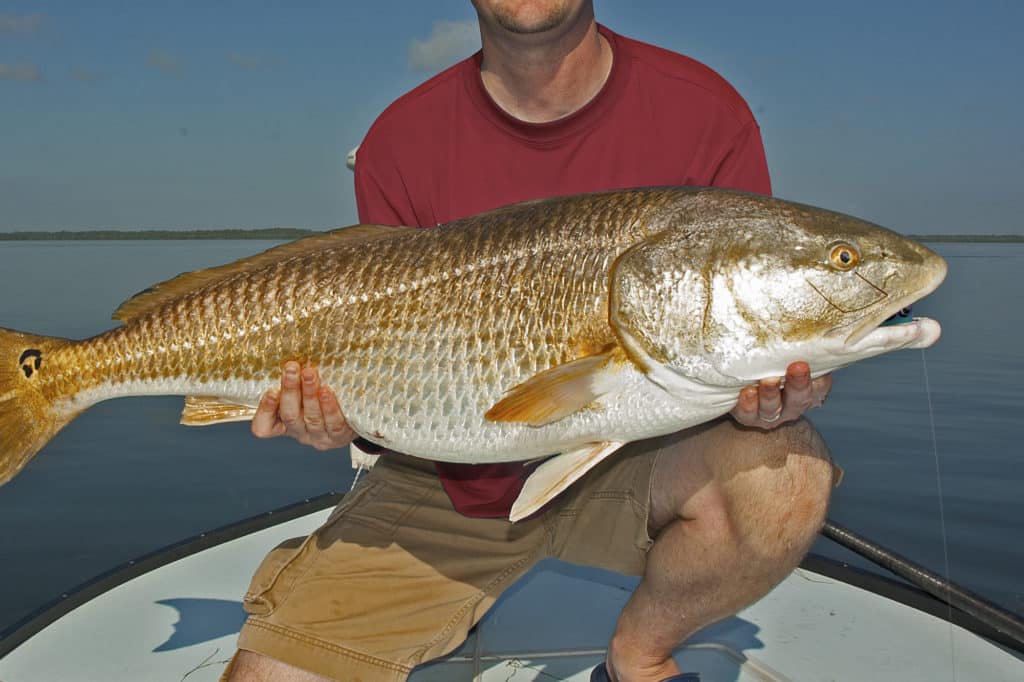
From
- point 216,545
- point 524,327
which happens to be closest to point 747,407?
point 524,327

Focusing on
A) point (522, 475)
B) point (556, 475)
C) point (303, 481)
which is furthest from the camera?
point (303, 481)

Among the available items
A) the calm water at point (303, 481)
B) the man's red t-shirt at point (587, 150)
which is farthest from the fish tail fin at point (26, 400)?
the calm water at point (303, 481)

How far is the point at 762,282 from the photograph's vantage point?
106 inches

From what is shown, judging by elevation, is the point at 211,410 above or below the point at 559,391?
above

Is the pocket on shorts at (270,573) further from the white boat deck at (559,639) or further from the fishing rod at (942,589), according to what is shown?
the fishing rod at (942,589)

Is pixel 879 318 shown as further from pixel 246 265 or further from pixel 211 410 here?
pixel 211 410

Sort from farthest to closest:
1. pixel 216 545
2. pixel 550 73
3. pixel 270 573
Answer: pixel 216 545 → pixel 550 73 → pixel 270 573

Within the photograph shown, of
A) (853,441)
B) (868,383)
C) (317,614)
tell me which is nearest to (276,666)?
(317,614)

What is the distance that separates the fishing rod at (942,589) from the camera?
12.6 ft

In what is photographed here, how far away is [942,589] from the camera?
4.12 metres

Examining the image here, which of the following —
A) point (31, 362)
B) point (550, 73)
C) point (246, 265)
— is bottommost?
point (31, 362)

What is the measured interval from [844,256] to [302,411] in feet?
6.04

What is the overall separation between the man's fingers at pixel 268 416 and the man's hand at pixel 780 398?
1.57 metres

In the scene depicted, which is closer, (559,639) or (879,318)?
(879,318)
